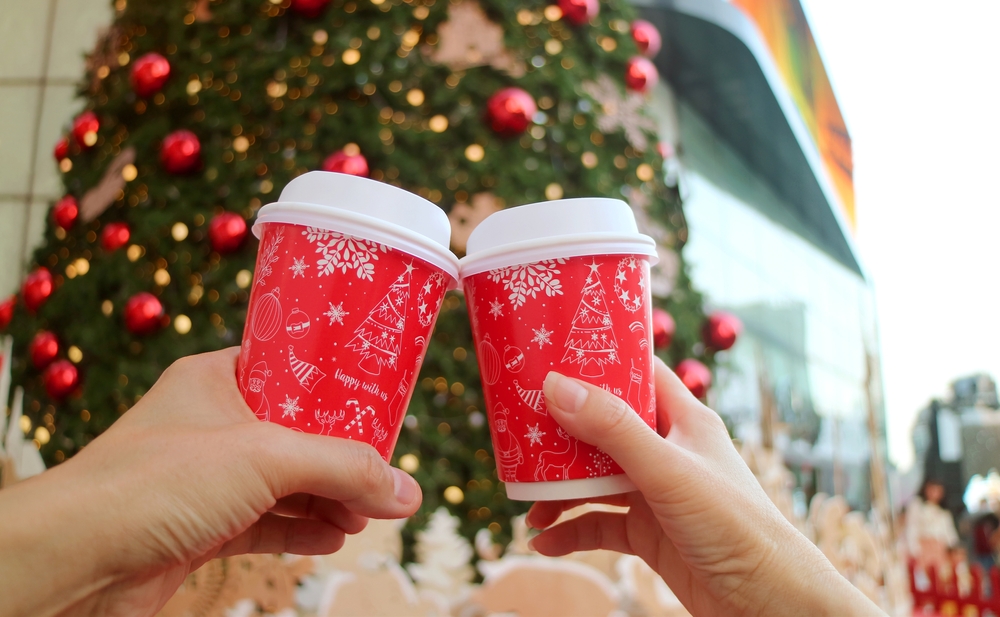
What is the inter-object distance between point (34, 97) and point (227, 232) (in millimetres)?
2918

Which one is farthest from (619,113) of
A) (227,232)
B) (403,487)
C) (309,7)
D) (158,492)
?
(158,492)

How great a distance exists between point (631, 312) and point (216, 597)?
54.1 inches

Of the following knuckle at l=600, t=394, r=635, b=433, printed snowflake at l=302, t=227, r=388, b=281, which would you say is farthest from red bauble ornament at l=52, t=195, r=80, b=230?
knuckle at l=600, t=394, r=635, b=433

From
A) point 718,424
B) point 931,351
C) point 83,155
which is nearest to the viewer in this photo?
point 718,424

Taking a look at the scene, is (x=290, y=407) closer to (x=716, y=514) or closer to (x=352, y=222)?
(x=352, y=222)

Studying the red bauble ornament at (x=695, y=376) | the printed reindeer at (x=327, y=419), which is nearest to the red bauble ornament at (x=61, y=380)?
the printed reindeer at (x=327, y=419)

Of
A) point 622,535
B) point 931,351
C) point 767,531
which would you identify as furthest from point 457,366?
point 931,351

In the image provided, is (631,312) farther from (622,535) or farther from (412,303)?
(622,535)

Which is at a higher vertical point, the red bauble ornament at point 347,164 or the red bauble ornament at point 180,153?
the red bauble ornament at point 180,153

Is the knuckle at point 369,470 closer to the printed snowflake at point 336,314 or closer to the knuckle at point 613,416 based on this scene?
the printed snowflake at point 336,314

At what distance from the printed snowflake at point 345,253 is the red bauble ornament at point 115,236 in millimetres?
1585

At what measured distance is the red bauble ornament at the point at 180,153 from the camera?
77.3 inches

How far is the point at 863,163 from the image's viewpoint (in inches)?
182

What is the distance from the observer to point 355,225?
807 millimetres
